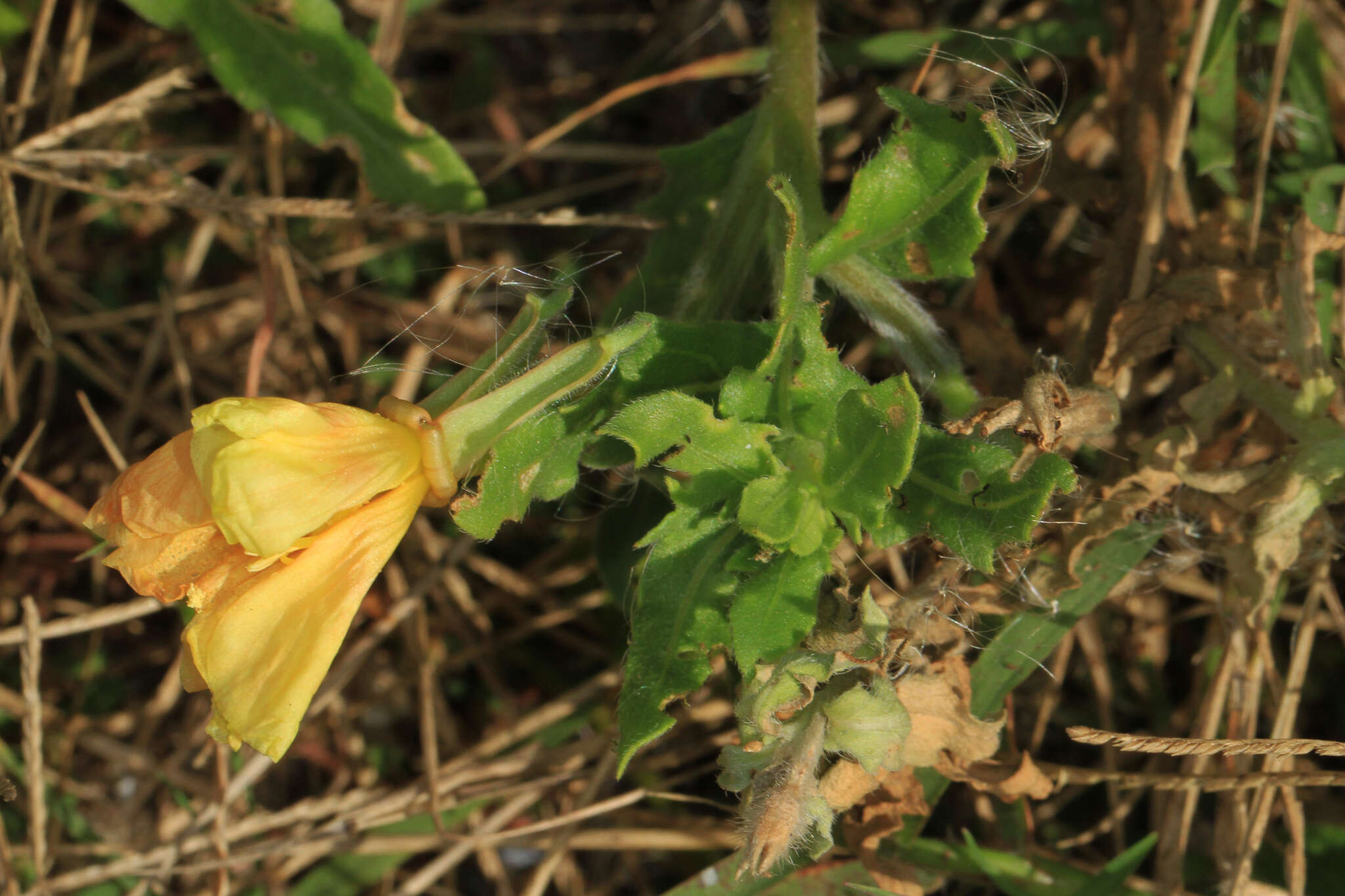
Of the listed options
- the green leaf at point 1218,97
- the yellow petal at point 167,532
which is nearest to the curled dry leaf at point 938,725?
the yellow petal at point 167,532

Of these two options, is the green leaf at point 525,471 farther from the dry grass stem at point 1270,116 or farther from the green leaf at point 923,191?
the dry grass stem at point 1270,116

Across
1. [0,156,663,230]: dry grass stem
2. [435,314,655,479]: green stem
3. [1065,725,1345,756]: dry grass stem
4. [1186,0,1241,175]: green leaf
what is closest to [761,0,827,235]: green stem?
[0,156,663,230]: dry grass stem

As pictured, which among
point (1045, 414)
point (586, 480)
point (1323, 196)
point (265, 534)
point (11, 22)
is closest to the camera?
point (265, 534)

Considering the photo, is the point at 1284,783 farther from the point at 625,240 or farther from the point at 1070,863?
the point at 625,240

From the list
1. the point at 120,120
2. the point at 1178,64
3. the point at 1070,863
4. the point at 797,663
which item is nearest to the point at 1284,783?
the point at 1070,863

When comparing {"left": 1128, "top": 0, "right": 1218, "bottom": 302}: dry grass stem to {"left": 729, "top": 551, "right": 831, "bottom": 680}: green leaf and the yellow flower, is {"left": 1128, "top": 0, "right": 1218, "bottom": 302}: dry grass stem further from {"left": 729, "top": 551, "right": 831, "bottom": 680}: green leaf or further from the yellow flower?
the yellow flower

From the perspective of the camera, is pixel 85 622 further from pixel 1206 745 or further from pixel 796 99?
pixel 1206 745

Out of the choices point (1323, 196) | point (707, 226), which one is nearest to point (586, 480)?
point (707, 226)

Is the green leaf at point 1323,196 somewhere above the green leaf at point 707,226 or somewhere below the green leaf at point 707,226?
above
